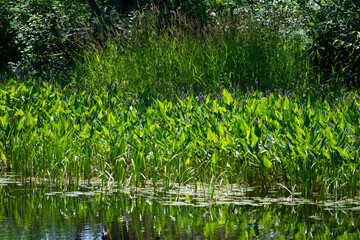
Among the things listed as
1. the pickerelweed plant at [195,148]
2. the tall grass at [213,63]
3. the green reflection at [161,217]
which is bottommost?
the green reflection at [161,217]

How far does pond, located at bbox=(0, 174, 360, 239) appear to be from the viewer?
3.27 m

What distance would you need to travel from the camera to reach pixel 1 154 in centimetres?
539

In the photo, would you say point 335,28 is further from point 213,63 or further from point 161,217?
point 161,217

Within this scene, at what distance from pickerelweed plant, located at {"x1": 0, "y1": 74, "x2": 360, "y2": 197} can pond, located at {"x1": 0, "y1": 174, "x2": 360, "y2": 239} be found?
0.73 feet

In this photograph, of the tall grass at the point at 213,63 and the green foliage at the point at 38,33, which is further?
the green foliage at the point at 38,33

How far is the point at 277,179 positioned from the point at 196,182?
2.44 ft

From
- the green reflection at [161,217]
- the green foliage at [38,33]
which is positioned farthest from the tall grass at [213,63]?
the green reflection at [161,217]

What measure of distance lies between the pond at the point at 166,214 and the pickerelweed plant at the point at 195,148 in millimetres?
223

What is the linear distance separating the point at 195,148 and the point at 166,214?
117cm

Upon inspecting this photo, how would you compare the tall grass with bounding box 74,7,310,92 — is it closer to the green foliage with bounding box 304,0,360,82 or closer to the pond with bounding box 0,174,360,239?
the green foliage with bounding box 304,0,360,82

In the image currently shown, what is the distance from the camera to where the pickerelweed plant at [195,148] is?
4.38 meters

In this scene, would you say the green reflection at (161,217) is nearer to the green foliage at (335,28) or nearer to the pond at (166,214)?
the pond at (166,214)

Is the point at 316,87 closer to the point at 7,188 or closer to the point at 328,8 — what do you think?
the point at 328,8

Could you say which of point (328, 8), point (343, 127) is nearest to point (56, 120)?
point (343, 127)
